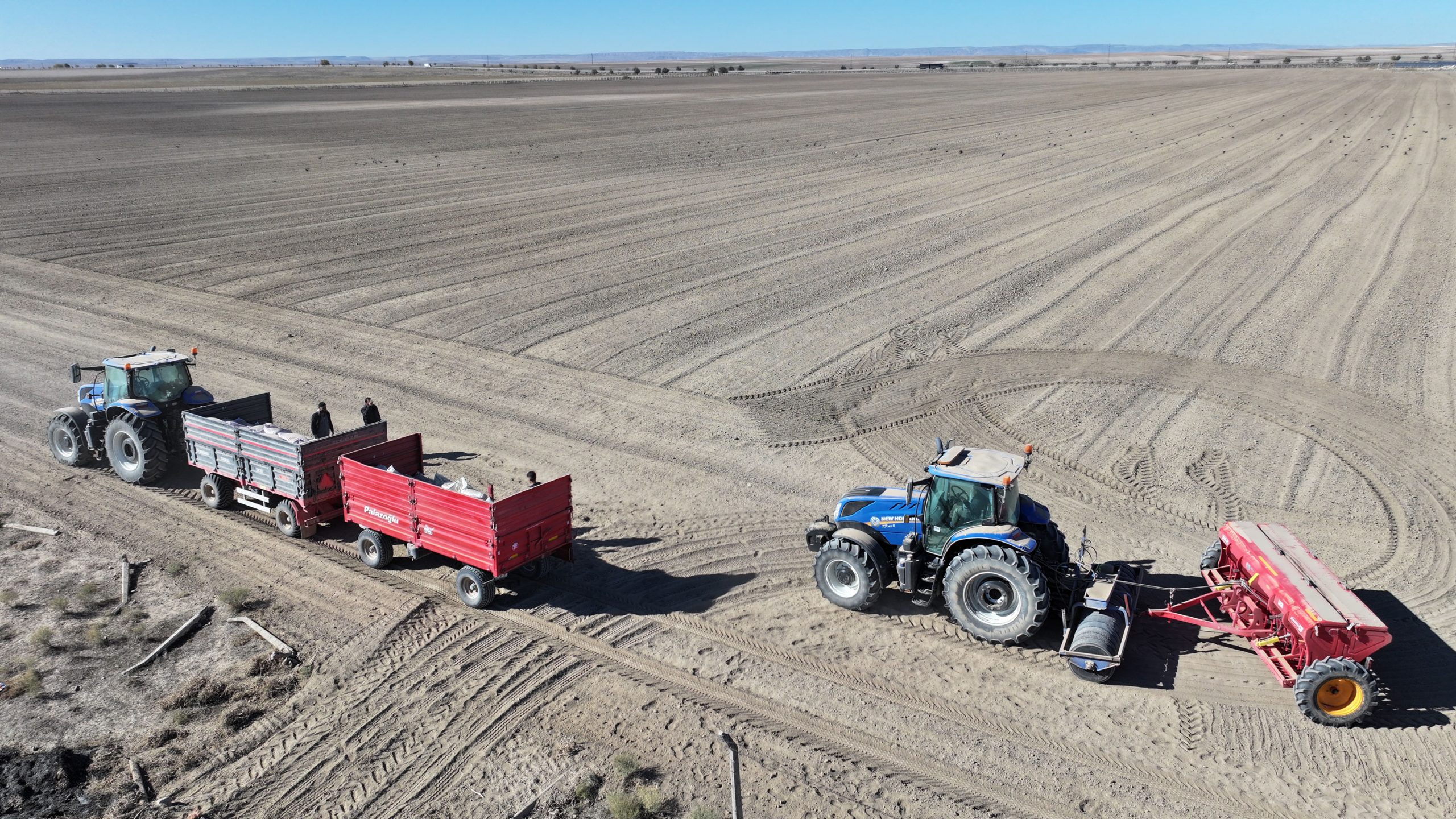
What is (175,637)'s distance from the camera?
35.5ft

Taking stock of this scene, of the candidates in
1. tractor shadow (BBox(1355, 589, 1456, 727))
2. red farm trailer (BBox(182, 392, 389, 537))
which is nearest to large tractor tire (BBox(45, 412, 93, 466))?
red farm trailer (BBox(182, 392, 389, 537))

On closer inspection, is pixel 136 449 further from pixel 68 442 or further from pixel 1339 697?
pixel 1339 697

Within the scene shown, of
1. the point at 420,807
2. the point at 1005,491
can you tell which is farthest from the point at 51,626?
the point at 1005,491

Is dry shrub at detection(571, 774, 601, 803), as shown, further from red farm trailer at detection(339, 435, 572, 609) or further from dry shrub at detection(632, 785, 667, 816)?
red farm trailer at detection(339, 435, 572, 609)

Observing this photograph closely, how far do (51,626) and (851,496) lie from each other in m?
9.17

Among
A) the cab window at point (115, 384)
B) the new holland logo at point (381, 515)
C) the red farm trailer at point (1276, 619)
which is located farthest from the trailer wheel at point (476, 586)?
the cab window at point (115, 384)

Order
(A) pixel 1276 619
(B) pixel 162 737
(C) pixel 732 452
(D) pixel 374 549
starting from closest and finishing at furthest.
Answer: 1. (B) pixel 162 737
2. (A) pixel 1276 619
3. (D) pixel 374 549
4. (C) pixel 732 452

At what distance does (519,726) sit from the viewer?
9.55 metres

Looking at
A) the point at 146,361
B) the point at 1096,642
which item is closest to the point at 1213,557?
the point at 1096,642

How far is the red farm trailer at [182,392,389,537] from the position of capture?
1286 centimetres

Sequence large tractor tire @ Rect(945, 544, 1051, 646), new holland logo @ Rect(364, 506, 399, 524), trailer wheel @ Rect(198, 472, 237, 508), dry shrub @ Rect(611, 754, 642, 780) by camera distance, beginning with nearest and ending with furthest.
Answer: dry shrub @ Rect(611, 754, 642, 780), large tractor tire @ Rect(945, 544, 1051, 646), new holland logo @ Rect(364, 506, 399, 524), trailer wheel @ Rect(198, 472, 237, 508)

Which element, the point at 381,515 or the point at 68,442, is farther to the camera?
the point at 68,442

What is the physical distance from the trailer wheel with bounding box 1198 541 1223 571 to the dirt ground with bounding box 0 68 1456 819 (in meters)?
1.21

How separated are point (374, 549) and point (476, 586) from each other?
6.02ft
